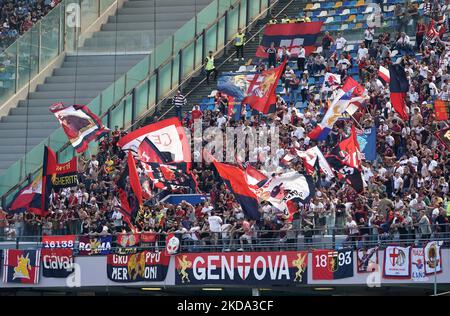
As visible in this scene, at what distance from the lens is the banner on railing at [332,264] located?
24.0 metres

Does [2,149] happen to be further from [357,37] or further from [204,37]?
[357,37]

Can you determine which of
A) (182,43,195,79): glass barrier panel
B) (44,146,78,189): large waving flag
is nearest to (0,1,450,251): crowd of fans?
(44,146,78,189): large waving flag

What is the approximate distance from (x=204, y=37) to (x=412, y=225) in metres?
17.8

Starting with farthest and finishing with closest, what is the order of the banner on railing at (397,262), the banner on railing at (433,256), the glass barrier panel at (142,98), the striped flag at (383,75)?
the glass barrier panel at (142,98), the striped flag at (383,75), the banner on railing at (397,262), the banner on railing at (433,256)

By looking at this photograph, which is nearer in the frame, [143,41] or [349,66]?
[349,66]

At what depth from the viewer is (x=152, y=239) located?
1051 inches

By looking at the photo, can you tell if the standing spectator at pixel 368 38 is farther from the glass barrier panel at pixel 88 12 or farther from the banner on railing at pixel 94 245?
the glass barrier panel at pixel 88 12

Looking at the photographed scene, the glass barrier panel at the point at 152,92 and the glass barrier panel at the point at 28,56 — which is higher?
the glass barrier panel at the point at 28,56

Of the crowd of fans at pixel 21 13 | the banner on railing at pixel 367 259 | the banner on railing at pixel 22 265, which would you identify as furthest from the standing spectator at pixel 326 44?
the banner on railing at pixel 367 259

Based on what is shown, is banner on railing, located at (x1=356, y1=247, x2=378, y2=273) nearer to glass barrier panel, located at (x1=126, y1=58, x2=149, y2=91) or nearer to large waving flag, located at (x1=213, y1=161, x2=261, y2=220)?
large waving flag, located at (x1=213, y1=161, x2=261, y2=220)

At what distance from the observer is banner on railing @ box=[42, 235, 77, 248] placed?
92.2ft

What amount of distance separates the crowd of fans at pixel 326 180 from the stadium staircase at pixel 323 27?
1.81 feet

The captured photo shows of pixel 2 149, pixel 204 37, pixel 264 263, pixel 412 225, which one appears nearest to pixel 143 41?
pixel 204 37

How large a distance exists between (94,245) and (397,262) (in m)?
8.46
